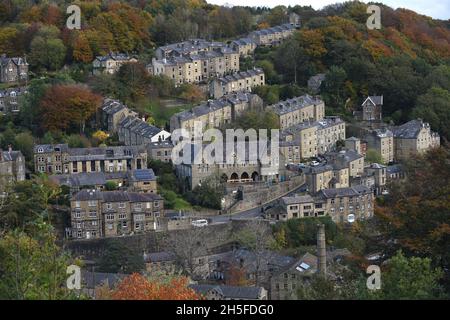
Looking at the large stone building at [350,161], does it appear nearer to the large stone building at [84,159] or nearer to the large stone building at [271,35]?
the large stone building at [84,159]

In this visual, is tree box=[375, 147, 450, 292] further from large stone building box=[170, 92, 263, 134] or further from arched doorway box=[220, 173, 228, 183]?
large stone building box=[170, 92, 263, 134]

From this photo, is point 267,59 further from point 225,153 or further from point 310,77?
point 225,153

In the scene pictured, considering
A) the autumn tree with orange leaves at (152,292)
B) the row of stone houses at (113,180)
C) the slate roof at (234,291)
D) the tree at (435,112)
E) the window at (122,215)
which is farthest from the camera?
the tree at (435,112)

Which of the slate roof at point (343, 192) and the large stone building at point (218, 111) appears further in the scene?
the large stone building at point (218, 111)

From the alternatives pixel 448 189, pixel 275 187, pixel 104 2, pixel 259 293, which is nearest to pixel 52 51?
pixel 104 2

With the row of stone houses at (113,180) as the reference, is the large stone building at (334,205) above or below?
below

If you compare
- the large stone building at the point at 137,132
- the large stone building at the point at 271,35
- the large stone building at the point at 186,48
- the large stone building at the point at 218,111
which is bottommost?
the large stone building at the point at 137,132

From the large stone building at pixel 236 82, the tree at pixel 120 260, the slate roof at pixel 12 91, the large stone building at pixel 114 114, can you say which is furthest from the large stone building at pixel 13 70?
the tree at pixel 120 260

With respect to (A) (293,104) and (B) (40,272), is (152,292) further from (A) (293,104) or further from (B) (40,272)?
(A) (293,104)
